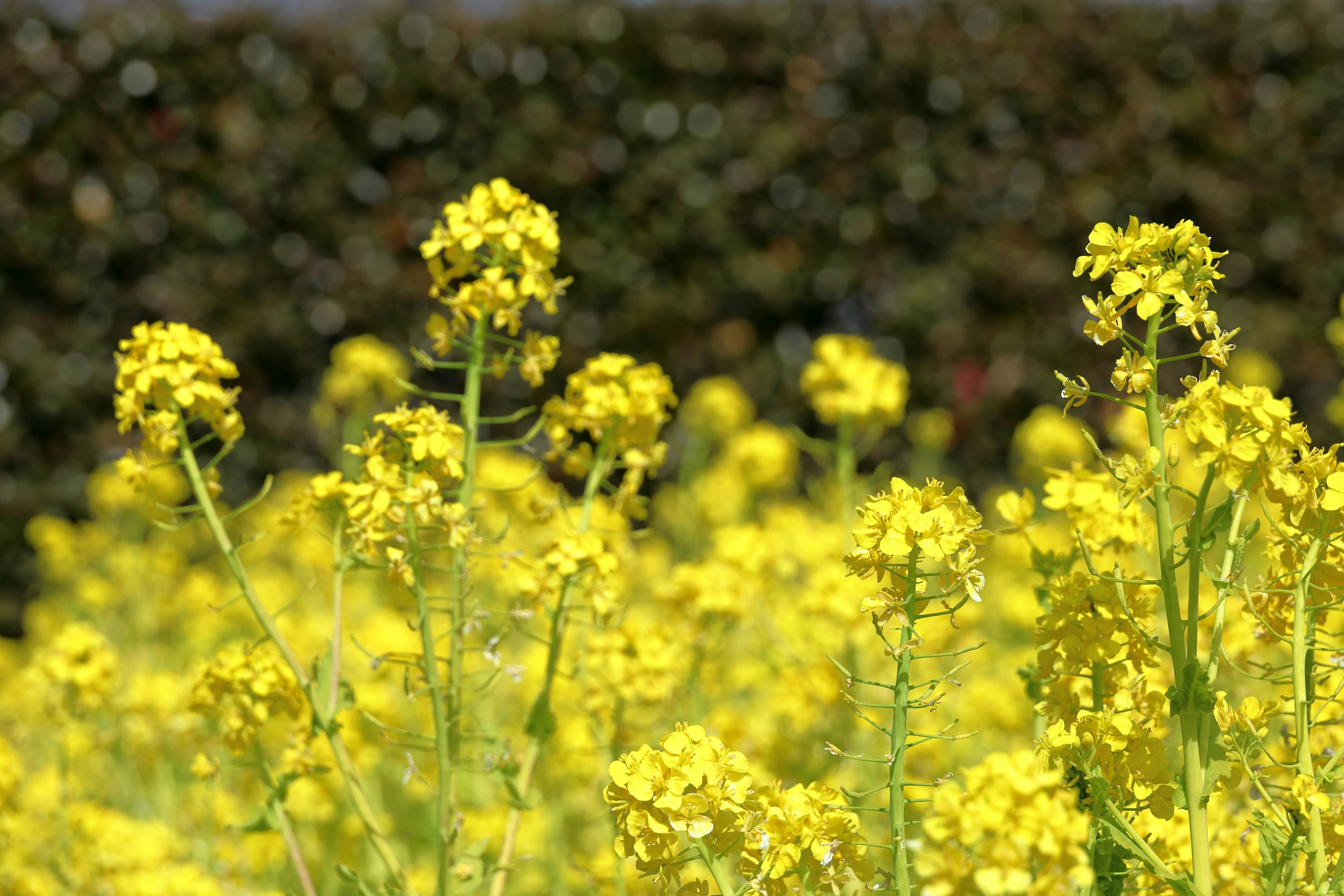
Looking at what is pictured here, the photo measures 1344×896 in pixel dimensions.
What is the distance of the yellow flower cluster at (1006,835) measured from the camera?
3.17 feet

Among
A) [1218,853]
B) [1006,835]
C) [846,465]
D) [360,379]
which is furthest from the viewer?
[360,379]

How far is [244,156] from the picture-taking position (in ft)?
22.7

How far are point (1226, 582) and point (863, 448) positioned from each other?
5.59 metres

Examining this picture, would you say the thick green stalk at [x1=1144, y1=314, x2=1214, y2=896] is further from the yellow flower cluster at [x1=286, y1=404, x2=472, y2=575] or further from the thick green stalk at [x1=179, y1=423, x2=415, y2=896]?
the thick green stalk at [x1=179, y1=423, x2=415, y2=896]

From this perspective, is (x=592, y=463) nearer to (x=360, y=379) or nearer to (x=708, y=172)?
(x=360, y=379)

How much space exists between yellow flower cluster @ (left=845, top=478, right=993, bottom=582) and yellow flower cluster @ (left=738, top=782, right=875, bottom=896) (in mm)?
260

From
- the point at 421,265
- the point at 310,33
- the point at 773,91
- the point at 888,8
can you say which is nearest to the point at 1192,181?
the point at 888,8

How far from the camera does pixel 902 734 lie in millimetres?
1277

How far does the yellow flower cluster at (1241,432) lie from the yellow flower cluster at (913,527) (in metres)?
0.25

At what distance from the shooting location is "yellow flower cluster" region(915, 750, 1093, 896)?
3.17ft

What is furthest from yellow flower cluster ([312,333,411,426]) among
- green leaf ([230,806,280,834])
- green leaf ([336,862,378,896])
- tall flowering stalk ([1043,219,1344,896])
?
tall flowering stalk ([1043,219,1344,896])

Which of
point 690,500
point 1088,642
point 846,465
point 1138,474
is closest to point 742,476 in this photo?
point 690,500

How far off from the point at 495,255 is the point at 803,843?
105 centimetres

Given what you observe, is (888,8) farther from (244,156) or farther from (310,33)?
(244,156)
